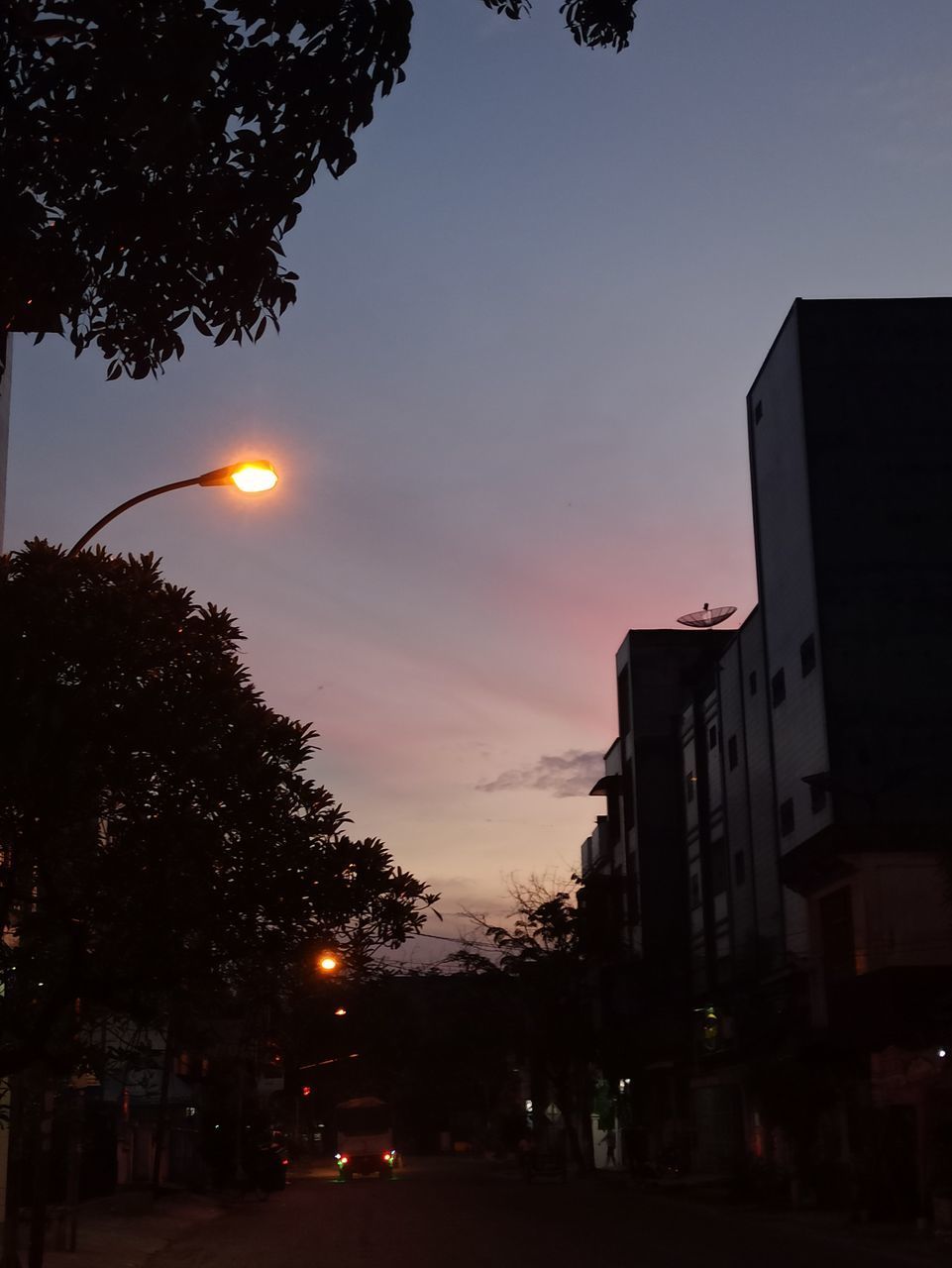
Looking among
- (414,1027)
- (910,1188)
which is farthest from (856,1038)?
(414,1027)

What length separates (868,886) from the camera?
4003 centimetres

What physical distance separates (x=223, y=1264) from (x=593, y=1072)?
58845mm

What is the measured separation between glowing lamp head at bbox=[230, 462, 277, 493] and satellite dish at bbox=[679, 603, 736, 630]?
51956 mm

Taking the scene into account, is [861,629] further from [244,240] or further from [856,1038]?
[244,240]

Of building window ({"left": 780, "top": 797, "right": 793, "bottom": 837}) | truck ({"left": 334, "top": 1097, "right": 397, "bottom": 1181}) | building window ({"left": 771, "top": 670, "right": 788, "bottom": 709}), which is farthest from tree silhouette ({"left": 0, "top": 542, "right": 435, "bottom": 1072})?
truck ({"left": 334, "top": 1097, "right": 397, "bottom": 1181})

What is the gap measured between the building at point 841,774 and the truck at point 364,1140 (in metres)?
19.6

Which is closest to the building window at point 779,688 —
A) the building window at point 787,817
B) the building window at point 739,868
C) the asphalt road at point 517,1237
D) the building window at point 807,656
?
the building window at point 807,656

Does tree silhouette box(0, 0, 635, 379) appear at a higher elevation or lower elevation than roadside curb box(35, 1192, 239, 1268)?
higher

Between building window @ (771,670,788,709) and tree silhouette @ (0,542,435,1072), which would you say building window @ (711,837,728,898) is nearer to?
building window @ (771,670,788,709)

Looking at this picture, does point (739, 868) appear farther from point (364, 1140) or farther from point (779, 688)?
point (364, 1140)

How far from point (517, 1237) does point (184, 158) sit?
2371 centimetres

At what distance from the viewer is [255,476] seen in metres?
16.5

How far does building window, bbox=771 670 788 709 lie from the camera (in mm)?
48219

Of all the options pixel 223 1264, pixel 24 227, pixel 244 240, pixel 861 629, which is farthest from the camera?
pixel 861 629
